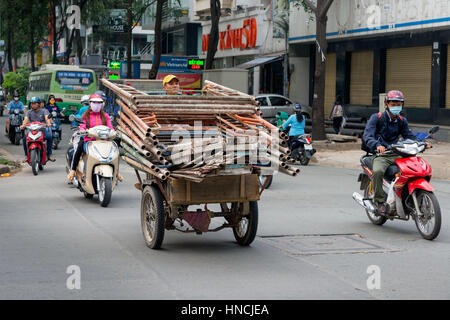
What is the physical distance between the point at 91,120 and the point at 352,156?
11.3 metres

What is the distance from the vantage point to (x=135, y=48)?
77.6 m

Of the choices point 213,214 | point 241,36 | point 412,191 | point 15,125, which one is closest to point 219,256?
point 213,214

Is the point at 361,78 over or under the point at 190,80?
over

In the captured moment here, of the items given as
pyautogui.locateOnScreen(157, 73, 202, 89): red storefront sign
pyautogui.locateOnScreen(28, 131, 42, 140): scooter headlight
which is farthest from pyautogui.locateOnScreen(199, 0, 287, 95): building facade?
pyautogui.locateOnScreen(28, 131, 42, 140): scooter headlight

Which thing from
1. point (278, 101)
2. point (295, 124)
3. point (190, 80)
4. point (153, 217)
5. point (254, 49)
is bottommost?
point (153, 217)

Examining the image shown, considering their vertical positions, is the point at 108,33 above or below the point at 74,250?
above

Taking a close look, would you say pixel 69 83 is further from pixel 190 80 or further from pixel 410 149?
pixel 410 149

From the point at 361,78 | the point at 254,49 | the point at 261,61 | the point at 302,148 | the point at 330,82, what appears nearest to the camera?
the point at 302,148

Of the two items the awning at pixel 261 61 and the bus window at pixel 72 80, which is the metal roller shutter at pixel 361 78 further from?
the bus window at pixel 72 80

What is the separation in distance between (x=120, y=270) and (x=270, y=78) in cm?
3587

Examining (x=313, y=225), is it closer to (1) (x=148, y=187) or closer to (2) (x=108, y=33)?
(1) (x=148, y=187)

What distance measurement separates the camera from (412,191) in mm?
9000

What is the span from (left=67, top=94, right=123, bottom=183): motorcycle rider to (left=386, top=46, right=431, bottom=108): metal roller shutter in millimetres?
19400
